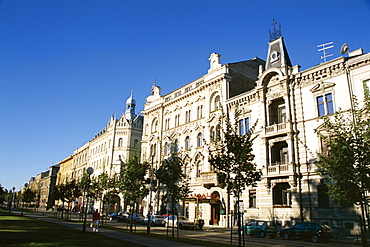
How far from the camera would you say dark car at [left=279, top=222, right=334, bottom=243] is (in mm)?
22789

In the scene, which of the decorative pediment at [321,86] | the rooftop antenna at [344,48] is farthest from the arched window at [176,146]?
the rooftop antenna at [344,48]

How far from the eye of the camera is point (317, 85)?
3027cm

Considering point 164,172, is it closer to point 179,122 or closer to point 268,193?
point 268,193

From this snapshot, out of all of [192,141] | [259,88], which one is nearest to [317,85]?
[259,88]

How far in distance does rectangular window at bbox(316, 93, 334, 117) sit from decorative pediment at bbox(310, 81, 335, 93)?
696 mm

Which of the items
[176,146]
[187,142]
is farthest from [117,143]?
[187,142]

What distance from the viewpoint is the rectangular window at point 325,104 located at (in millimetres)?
29359

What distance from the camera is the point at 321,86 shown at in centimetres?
2997

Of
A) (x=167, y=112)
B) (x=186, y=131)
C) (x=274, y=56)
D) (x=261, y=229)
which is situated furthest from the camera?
(x=167, y=112)

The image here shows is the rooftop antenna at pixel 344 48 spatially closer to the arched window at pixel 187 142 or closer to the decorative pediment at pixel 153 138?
the arched window at pixel 187 142

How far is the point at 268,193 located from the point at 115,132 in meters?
46.1

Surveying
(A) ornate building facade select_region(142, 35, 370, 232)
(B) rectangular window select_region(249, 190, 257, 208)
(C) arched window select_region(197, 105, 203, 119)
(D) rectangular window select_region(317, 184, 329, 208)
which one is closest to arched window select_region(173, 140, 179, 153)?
(A) ornate building facade select_region(142, 35, 370, 232)

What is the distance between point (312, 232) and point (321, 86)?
14.0 meters

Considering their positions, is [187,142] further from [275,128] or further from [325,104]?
[325,104]
